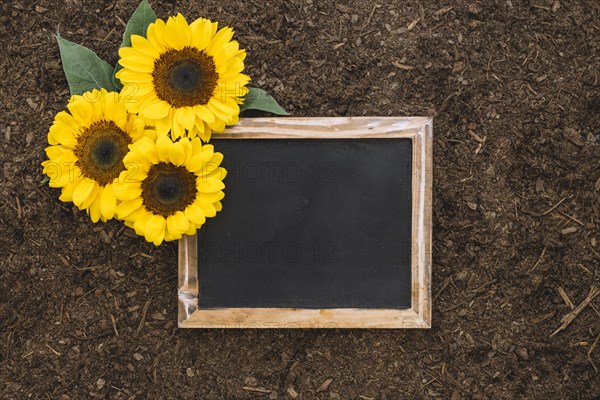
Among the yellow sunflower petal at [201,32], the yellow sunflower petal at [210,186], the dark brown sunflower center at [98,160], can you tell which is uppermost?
the yellow sunflower petal at [201,32]

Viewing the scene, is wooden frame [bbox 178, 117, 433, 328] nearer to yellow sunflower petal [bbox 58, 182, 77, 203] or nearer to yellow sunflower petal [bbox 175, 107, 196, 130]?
yellow sunflower petal [bbox 175, 107, 196, 130]

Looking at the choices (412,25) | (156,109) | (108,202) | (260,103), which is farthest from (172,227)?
(412,25)

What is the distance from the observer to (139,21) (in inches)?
55.2

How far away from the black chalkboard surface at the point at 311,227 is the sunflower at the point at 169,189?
0.33 feet

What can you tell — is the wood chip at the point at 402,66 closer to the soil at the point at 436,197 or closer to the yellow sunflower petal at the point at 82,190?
the soil at the point at 436,197

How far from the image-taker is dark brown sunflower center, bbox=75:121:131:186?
1.35 metres

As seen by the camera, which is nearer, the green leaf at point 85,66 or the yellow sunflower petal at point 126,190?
the yellow sunflower petal at point 126,190

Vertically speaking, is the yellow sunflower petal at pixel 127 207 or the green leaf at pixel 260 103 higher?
the green leaf at pixel 260 103

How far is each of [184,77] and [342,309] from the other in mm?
634

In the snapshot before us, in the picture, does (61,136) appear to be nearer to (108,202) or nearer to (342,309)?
(108,202)

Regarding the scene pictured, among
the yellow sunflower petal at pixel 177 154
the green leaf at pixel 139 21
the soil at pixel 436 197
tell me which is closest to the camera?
the yellow sunflower petal at pixel 177 154

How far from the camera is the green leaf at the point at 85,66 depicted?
144cm

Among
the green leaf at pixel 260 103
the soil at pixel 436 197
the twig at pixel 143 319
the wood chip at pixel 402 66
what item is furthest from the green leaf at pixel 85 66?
the wood chip at pixel 402 66

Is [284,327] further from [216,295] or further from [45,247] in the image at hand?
[45,247]
